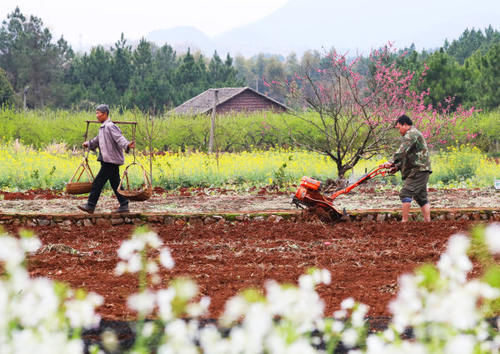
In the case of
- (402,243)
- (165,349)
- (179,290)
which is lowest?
(402,243)

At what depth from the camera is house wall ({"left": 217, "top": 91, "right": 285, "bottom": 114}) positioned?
33.6 m

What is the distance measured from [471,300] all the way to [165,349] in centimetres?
89

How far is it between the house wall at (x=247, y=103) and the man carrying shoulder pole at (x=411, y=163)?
997 inches

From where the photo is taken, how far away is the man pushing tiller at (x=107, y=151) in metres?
8.41

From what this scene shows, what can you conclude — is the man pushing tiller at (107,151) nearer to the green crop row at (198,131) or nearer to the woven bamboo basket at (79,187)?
the woven bamboo basket at (79,187)

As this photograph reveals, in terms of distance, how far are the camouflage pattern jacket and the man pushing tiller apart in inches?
129

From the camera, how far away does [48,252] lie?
665cm

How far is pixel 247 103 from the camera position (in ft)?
113

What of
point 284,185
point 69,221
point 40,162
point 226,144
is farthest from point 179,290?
point 226,144

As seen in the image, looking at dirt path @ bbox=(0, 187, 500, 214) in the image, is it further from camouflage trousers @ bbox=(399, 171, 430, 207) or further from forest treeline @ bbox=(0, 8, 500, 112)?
forest treeline @ bbox=(0, 8, 500, 112)

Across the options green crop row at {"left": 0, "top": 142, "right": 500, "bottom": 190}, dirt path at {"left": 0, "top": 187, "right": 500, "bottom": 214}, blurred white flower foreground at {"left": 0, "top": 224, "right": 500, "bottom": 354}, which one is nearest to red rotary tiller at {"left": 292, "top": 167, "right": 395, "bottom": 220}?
dirt path at {"left": 0, "top": 187, "right": 500, "bottom": 214}

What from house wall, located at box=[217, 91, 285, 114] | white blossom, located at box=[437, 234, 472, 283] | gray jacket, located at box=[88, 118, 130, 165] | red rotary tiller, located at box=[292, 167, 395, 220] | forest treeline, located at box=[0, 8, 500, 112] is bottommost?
red rotary tiller, located at box=[292, 167, 395, 220]

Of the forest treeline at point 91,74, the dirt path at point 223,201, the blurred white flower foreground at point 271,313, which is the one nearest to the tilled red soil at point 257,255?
the dirt path at point 223,201

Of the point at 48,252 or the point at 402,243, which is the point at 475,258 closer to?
the point at 402,243
